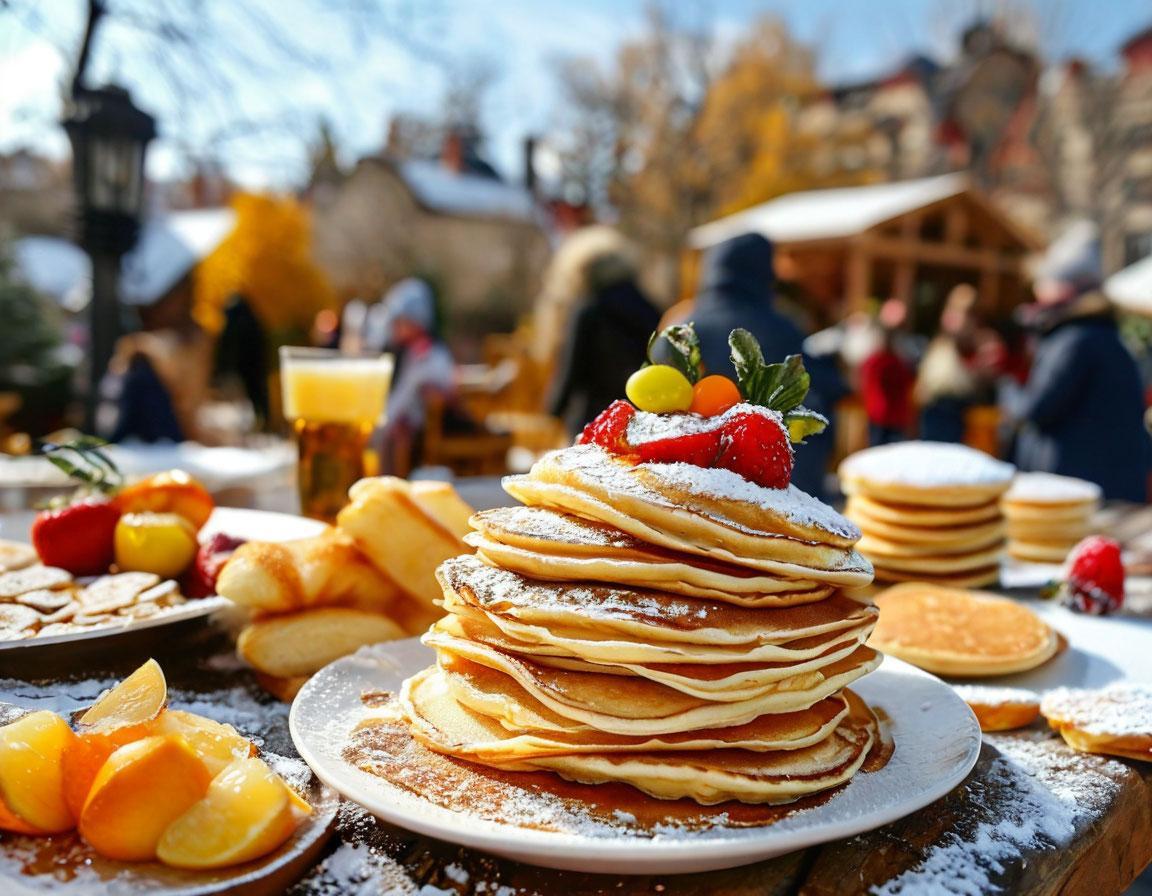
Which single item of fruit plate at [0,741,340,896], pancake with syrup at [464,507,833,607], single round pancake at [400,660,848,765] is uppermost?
pancake with syrup at [464,507,833,607]

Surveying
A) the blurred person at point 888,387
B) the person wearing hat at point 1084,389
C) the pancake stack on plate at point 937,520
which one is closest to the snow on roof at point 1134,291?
the blurred person at point 888,387

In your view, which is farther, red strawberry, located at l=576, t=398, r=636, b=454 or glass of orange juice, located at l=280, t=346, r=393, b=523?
glass of orange juice, located at l=280, t=346, r=393, b=523

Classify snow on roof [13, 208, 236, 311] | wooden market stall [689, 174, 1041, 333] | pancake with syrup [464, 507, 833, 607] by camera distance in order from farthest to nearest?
snow on roof [13, 208, 236, 311], wooden market stall [689, 174, 1041, 333], pancake with syrup [464, 507, 833, 607]

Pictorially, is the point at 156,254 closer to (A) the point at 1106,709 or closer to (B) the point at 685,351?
(B) the point at 685,351

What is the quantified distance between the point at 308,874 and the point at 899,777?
26.9 inches

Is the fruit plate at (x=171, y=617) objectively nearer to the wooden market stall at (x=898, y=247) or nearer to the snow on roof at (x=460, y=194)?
the wooden market stall at (x=898, y=247)

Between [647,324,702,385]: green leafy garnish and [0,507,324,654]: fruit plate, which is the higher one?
[647,324,702,385]: green leafy garnish

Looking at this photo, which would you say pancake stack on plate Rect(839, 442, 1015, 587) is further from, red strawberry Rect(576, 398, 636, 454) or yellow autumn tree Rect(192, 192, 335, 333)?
yellow autumn tree Rect(192, 192, 335, 333)

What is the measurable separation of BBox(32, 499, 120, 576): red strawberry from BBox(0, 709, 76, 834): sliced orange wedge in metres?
0.79

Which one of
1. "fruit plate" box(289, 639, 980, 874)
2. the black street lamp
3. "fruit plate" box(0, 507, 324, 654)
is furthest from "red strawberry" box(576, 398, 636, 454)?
the black street lamp

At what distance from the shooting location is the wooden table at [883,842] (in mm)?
943

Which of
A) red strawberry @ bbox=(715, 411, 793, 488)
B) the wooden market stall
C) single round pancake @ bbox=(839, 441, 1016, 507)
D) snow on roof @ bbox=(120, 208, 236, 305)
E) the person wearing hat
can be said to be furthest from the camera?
snow on roof @ bbox=(120, 208, 236, 305)

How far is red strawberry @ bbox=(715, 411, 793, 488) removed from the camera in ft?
3.91

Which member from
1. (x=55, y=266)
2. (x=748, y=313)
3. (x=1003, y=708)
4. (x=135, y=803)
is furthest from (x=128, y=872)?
(x=55, y=266)
